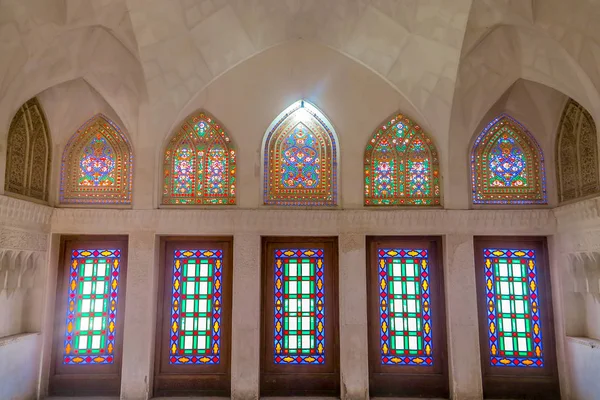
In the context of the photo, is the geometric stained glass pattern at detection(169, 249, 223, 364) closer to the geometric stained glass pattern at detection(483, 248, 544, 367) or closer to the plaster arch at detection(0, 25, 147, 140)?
the plaster arch at detection(0, 25, 147, 140)

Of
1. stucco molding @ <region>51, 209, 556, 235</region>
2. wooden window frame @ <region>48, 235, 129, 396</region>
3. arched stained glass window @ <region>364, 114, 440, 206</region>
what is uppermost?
arched stained glass window @ <region>364, 114, 440, 206</region>

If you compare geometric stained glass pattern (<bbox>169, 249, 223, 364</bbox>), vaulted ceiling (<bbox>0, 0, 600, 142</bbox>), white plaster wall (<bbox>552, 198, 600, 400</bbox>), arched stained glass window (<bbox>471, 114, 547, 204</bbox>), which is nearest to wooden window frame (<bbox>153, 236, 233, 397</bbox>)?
geometric stained glass pattern (<bbox>169, 249, 223, 364</bbox>)

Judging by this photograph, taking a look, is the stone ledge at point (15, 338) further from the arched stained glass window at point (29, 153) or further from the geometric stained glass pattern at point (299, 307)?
the geometric stained glass pattern at point (299, 307)

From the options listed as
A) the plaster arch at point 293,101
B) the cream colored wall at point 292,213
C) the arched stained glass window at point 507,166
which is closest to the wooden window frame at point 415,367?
the cream colored wall at point 292,213

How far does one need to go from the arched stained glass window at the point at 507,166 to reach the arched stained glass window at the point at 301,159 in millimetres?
1931

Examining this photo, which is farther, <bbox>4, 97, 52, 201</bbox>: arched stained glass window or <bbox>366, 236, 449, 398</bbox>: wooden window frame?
<bbox>366, 236, 449, 398</bbox>: wooden window frame

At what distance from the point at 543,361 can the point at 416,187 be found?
8.95 ft

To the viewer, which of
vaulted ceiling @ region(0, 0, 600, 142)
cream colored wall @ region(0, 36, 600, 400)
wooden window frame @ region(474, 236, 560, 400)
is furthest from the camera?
wooden window frame @ region(474, 236, 560, 400)

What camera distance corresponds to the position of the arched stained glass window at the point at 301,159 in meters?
6.70

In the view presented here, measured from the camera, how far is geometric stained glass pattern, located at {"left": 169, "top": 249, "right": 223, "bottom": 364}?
21.4 ft

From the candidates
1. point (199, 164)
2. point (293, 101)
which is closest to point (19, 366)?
point (199, 164)

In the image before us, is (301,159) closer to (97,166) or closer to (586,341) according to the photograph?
(97,166)

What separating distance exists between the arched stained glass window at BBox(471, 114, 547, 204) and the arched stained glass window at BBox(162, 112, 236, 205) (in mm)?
3283

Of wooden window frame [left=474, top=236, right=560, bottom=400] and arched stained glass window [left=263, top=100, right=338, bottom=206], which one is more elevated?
arched stained glass window [left=263, top=100, right=338, bottom=206]
